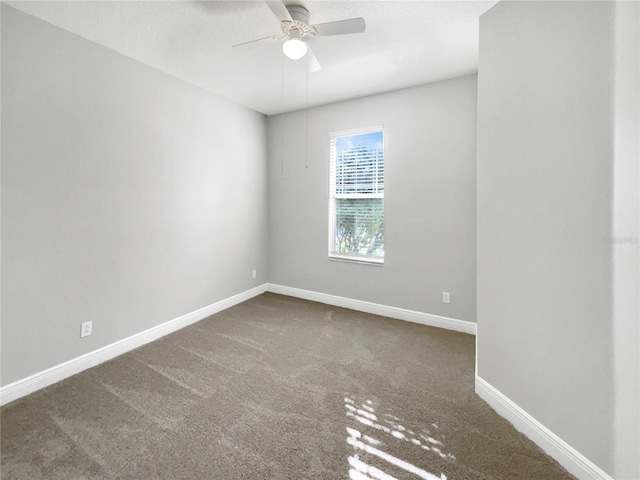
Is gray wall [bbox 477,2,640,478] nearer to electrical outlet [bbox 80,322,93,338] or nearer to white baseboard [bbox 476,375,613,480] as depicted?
white baseboard [bbox 476,375,613,480]

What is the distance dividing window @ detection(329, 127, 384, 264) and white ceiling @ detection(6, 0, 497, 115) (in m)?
0.62

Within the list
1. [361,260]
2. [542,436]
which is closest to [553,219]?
[542,436]

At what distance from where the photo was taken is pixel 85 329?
230cm

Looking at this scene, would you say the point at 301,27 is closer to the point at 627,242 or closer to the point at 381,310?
the point at 627,242

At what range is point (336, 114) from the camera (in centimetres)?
365

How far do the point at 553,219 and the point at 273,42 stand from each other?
2332 millimetres

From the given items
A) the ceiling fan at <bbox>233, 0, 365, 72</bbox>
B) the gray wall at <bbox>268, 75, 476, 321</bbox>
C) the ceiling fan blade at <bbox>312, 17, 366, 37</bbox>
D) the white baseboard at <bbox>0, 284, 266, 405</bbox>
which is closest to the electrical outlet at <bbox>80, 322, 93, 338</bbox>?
the white baseboard at <bbox>0, 284, 266, 405</bbox>

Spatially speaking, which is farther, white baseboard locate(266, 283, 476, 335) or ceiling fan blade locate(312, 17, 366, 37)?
white baseboard locate(266, 283, 476, 335)

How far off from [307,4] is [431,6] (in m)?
0.83

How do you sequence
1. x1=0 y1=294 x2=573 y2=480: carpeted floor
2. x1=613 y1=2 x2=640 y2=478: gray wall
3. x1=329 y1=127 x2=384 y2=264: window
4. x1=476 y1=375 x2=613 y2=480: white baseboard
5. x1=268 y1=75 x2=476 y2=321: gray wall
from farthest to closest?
1. x1=329 y1=127 x2=384 y2=264: window
2. x1=268 y1=75 x2=476 y2=321: gray wall
3. x1=0 y1=294 x2=573 y2=480: carpeted floor
4. x1=476 y1=375 x2=613 y2=480: white baseboard
5. x1=613 y1=2 x2=640 y2=478: gray wall

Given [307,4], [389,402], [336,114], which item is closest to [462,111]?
[336,114]

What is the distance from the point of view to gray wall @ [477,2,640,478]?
1.25 meters

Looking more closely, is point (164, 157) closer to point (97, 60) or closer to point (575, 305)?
point (97, 60)

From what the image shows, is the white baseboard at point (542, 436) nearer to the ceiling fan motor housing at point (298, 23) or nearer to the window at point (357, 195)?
the window at point (357, 195)
